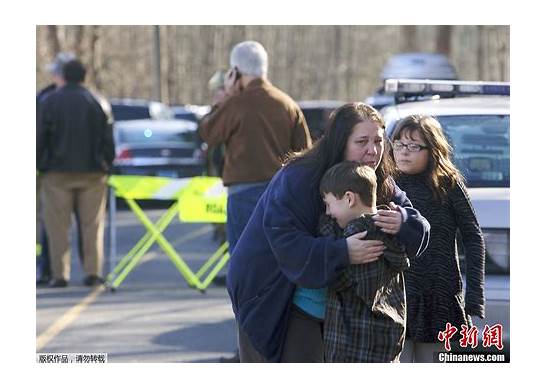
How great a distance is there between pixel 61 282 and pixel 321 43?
4562 cm

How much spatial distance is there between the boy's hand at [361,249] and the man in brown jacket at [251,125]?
356 centimetres

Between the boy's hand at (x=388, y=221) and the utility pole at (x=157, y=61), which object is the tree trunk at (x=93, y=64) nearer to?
the utility pole at (x=157, y=61)

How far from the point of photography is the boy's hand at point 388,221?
16.6 ft

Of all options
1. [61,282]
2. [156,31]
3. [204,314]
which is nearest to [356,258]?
[204,314]

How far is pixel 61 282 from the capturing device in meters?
12.2

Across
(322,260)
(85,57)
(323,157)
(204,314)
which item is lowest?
(204,314)

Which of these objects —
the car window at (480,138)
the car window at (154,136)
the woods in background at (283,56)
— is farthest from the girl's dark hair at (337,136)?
the woods in background at (283,56)

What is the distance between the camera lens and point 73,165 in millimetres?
11977

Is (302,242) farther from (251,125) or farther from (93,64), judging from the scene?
(93,64)

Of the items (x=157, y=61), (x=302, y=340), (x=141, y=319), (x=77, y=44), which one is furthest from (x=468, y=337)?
(x=157, y=61)

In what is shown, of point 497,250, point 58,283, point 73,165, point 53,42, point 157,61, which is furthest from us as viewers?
point 157,61

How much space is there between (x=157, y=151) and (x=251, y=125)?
13.1 m

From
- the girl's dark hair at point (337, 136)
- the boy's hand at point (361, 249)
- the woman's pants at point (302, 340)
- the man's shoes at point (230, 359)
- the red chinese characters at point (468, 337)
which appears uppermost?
the girl's dark hair at point (337, 136)
